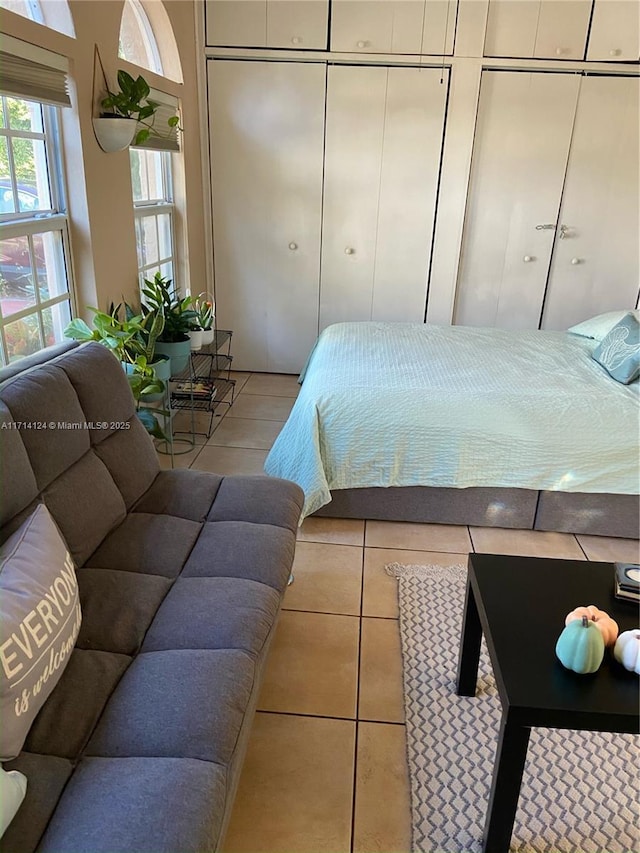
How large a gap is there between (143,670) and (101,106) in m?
2.24

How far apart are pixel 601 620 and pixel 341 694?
795 millimetres

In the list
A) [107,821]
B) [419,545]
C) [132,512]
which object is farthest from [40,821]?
[419,545]

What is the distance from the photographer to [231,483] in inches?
80.0

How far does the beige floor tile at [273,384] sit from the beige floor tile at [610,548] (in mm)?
2148

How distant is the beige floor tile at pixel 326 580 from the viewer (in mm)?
2125

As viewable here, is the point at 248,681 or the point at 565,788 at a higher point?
the point at 248,681

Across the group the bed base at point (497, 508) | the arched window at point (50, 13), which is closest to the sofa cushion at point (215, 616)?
the bed base at point (497, 508)

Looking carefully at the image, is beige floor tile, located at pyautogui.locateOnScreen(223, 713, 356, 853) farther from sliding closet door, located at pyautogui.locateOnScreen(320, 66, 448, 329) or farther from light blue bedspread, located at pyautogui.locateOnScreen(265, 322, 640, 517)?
sliding closet door, located at pyautogui.locateOnScreen(320, 66, 448, 329)

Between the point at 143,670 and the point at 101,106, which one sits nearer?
the point at 143,670

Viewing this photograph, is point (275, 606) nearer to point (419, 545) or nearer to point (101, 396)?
point (101, 396)

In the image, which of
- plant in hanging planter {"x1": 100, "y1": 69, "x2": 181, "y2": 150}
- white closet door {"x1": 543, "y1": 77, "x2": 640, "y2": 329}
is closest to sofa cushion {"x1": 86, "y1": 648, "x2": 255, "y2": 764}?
plant in hanging planter {"x1": 100, "y1": 69, "x2": 181, "y2": 150}

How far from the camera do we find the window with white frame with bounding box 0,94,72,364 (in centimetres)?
215

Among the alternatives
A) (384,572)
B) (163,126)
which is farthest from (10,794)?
(163,126)

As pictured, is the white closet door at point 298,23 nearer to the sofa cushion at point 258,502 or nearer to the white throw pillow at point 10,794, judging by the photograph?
the sofa cushion at point 258,502
